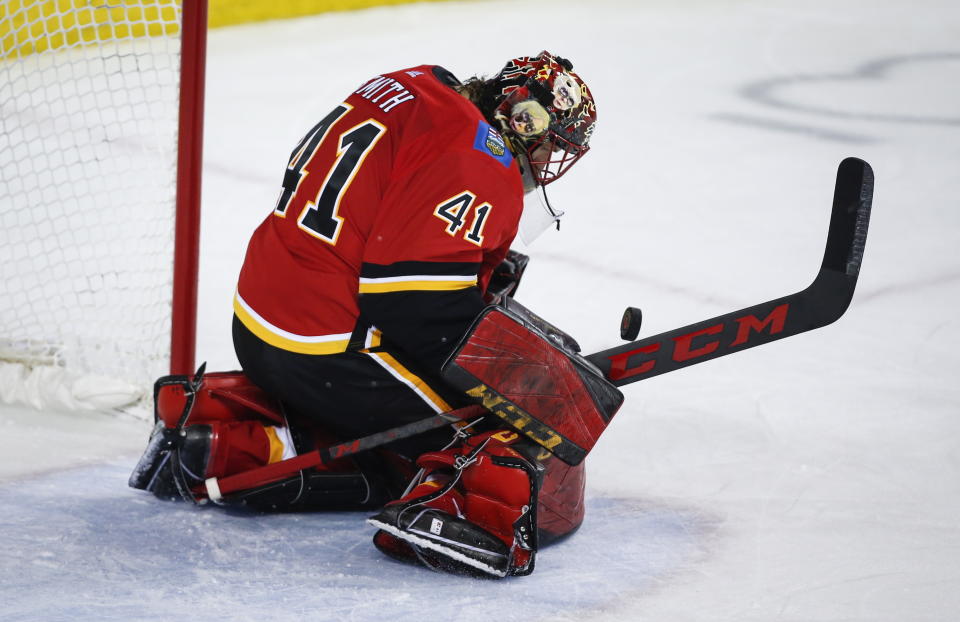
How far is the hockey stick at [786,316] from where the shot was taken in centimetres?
176

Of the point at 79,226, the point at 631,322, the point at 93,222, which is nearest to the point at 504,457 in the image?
the point at 631,322

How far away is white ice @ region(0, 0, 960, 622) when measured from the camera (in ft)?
5.35

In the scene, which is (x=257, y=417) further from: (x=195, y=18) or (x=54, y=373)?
→ (x=195, y=18)

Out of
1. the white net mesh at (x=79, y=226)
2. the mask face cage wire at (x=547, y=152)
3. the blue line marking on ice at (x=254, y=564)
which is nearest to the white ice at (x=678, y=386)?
the blue line marking on ice at (x=254, y=564)

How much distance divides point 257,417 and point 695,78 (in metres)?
3.50

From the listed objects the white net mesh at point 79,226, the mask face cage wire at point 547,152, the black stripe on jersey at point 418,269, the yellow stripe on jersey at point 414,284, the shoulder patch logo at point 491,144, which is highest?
the shoulder patch logo at point 491,144

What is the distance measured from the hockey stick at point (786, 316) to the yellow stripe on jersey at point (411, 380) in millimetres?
265

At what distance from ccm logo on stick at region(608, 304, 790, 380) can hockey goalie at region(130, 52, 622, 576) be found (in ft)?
0.28

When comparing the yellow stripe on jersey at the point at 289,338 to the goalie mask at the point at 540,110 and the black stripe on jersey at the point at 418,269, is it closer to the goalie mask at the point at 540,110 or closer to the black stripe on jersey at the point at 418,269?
the black stripe on jersey at the point at 418,269

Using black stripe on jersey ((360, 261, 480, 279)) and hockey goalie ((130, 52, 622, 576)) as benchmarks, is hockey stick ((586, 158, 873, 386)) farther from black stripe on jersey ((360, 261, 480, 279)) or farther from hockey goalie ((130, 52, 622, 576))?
black stripe on jersey ((360, 261, 480, 279))

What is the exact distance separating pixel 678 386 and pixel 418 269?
1.08 meters

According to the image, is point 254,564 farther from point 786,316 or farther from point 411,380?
point 786,316

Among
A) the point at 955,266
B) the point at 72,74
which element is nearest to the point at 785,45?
the point at 955,266

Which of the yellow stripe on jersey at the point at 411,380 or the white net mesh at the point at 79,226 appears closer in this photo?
the yellow stripe on jersey at the point at 411,380
